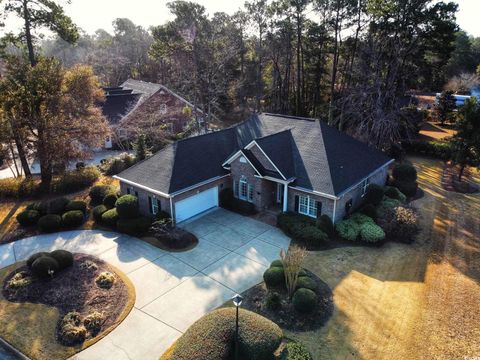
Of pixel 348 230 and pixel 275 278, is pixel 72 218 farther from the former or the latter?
pixel 348 230

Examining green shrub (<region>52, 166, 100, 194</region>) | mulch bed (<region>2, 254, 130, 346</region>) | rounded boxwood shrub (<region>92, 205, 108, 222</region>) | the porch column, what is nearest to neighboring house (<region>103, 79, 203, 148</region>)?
green shrub (<region>52, 166, 100, 194</region>)

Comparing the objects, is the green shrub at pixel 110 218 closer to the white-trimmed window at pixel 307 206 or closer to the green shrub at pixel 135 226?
the green shrub at pixel 135 226

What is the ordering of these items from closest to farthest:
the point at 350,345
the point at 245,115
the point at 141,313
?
the point at 350,345
the point at 141,313
the point at 245,115

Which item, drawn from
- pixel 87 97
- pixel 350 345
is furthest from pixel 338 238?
pixel 87 97

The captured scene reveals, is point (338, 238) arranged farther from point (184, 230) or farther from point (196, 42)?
point (196, 42)

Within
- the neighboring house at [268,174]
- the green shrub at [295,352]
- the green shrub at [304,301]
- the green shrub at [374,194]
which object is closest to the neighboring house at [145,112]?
the neighboring house at [268,174]

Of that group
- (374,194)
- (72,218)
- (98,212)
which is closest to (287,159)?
(374,194)
